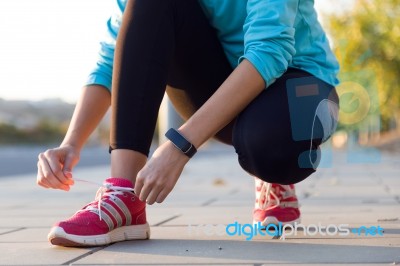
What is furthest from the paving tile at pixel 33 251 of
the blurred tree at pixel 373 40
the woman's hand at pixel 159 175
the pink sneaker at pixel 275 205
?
the blurred tree at pixel 373 40

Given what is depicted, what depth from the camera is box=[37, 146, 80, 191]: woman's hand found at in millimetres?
2115

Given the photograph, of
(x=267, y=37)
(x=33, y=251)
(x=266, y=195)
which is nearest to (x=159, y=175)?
(x=267, y=37)

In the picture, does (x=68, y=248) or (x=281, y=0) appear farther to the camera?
(x=68, y=248)

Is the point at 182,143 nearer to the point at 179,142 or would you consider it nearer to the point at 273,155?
the point at 179,142

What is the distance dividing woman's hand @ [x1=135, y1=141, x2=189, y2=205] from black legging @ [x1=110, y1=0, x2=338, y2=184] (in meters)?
0.30

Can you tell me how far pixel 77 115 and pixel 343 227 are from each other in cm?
97

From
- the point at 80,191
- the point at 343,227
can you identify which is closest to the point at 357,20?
the point at 80,191

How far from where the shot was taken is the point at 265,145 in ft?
6.84

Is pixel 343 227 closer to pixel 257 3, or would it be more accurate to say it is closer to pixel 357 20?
pixel 257 3

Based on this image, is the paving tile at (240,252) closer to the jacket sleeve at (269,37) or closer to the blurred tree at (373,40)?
the jacket sleeve at (269,37)

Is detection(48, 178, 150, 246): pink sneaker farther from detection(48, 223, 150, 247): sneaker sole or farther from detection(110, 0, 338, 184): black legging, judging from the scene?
detection(110, 0, 338, 184): black legging

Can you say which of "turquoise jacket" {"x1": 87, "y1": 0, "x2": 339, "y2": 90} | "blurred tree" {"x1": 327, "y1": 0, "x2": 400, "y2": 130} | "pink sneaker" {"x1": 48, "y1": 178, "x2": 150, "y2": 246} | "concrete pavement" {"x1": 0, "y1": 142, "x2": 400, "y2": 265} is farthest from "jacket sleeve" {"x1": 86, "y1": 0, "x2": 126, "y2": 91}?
"blurred tree" {"x1": 327, "y1": 0, "x2": 400, "y2": 130}

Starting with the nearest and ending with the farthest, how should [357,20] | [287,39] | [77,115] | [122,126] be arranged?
[287,39], [122,126], [77,115], [357,20]

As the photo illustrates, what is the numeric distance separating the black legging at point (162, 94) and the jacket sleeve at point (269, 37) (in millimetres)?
112
